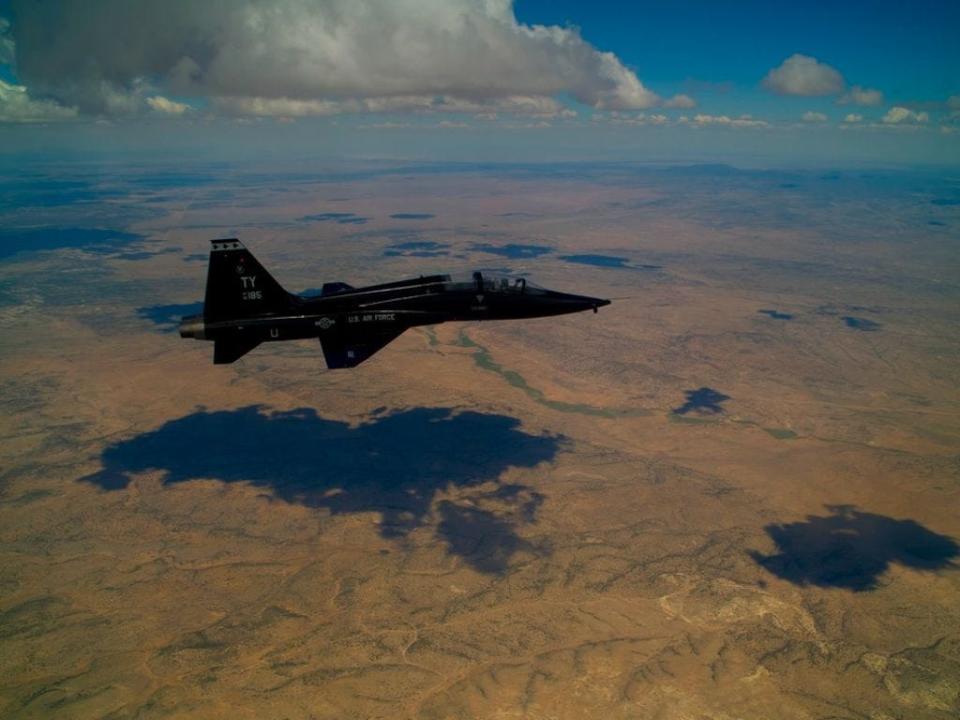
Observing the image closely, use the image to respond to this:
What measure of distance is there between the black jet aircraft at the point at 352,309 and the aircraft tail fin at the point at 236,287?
0.07 meters

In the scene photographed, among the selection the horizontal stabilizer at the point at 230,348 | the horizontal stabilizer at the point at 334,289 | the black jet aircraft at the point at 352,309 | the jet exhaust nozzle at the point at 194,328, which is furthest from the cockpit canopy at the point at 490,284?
the jet exhaust nozzle at the point at 194,328

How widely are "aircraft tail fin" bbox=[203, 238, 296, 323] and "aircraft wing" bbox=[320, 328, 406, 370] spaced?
478 centimetres

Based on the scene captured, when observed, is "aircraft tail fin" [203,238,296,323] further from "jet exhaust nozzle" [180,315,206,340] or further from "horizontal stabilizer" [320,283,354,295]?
"horizontal stabilizer" [320,283,354,295]

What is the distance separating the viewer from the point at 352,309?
140 ft

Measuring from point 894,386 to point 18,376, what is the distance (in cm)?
18402

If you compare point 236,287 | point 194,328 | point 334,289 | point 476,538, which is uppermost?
point 236,287

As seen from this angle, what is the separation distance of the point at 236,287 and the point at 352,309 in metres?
8.48

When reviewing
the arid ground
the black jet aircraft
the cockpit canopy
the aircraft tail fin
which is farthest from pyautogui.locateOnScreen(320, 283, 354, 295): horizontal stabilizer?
the arid ground

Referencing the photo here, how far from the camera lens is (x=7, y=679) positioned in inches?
1793

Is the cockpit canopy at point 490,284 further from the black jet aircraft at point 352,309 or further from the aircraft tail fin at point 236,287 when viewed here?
the aircraft tail fin at point 236,287

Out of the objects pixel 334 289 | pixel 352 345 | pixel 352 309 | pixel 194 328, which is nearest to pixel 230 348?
pixel 194 328

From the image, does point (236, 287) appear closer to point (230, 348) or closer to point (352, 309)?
point (230, 348)

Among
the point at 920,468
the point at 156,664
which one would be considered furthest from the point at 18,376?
the point at 920,468

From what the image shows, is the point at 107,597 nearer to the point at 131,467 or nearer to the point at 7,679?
the point at 7,679
